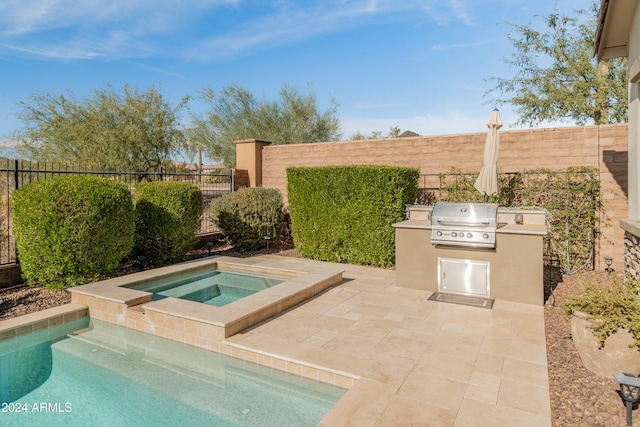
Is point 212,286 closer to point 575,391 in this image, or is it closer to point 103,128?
point 575,391

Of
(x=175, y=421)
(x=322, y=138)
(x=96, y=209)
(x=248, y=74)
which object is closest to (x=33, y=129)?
(x=248, y=74)

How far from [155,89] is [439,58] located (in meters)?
13.3

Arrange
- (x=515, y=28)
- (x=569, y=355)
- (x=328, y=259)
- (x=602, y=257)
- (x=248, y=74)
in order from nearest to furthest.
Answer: (x=569, y=355) → (x=602, y=257) → (x=328, y=259) → (x=515, y=28) → (x=248, y=74)

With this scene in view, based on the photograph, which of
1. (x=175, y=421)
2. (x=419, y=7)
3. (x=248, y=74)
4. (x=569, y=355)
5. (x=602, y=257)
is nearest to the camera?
(x=175, y=421)

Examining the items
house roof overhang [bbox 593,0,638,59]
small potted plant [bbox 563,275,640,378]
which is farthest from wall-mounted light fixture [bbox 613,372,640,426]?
house roof overhang [bbox 593,0,638,59]

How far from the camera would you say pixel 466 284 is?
6.10 m

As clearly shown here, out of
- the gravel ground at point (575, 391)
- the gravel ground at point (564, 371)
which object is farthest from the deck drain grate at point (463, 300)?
the gravel ground at point (575, 391)

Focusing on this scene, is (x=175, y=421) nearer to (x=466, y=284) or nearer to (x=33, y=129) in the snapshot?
(x=466, y=284)

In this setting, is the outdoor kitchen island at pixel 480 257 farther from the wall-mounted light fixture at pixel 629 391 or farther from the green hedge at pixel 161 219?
the green hedge at pixel 161 219

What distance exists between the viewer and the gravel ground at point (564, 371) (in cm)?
295

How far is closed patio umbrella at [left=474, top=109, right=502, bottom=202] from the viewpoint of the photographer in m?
7.20

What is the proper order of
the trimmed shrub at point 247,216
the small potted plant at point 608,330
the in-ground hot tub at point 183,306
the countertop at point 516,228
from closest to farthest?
the small potted plant at point 608,330, the in-ground hot tub at point 183,306, the countertop at point 516,228, the trimmed shrub at point 247,216

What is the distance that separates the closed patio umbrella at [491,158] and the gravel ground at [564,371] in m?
2.08

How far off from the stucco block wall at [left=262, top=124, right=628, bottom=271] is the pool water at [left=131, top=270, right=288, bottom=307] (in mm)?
4633
